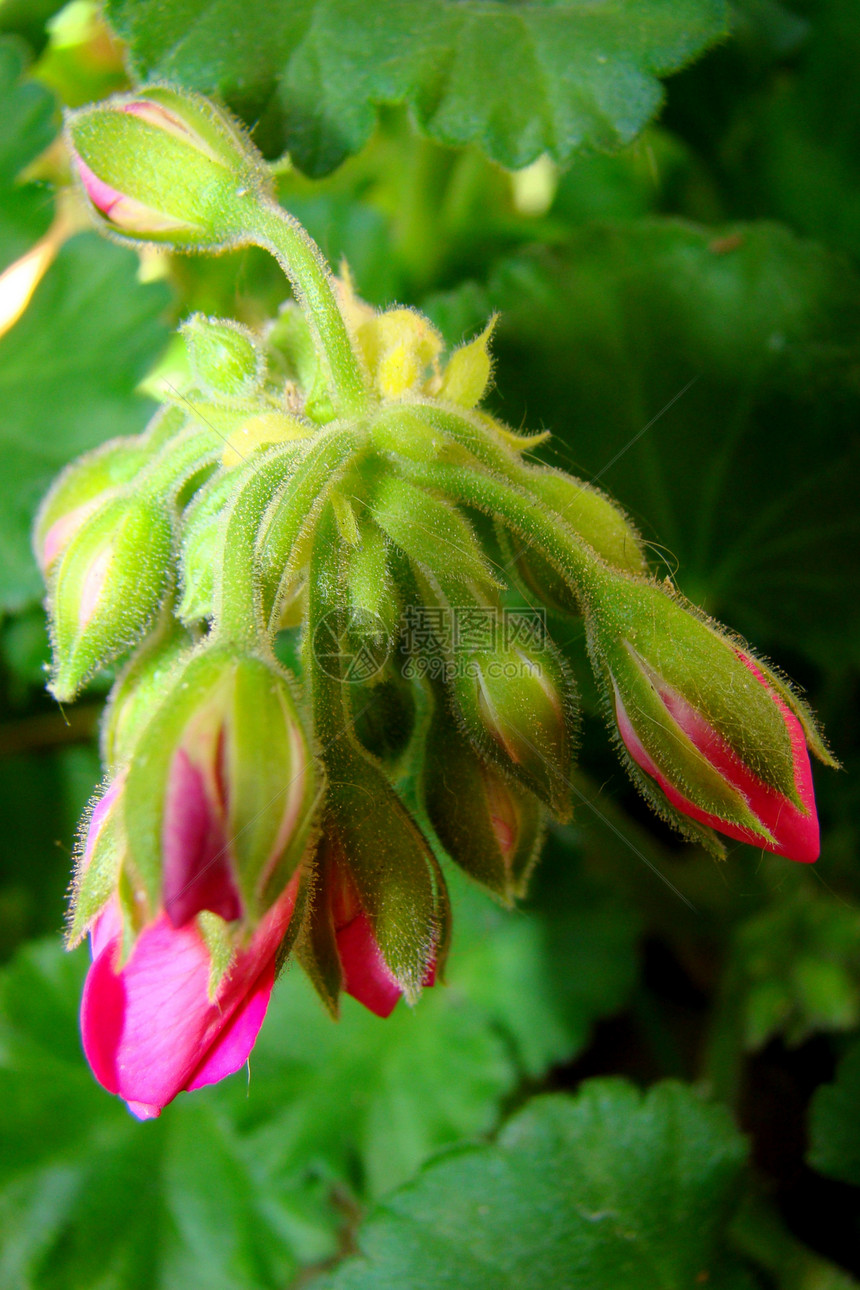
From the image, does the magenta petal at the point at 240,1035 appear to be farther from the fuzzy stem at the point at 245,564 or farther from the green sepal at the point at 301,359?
the green sepal at the point at 301,359

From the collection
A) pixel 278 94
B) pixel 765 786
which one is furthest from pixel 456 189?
pixel 765 786

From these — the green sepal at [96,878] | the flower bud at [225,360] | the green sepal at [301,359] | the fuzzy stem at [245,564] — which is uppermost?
the flower bud at [225,360]

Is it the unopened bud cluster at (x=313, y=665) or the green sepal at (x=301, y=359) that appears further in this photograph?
the green sepal at (x=301, y=359)

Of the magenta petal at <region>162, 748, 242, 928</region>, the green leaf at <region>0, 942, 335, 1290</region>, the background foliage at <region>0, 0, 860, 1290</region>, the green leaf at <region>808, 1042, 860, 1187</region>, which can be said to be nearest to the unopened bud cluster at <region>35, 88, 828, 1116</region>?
the magenta petal at <region>162, 748, 242, 928</region>

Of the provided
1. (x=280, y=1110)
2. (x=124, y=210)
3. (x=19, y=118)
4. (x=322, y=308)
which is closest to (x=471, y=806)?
(x=322, y=308)

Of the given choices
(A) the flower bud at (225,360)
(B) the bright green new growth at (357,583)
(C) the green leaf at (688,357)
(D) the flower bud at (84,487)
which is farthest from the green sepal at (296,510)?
(C) the green leaf at (688,357)

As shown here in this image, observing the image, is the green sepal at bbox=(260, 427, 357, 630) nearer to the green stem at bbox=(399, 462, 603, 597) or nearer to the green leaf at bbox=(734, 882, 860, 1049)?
the green stem at bbox=(399, 462, 603, 597)
